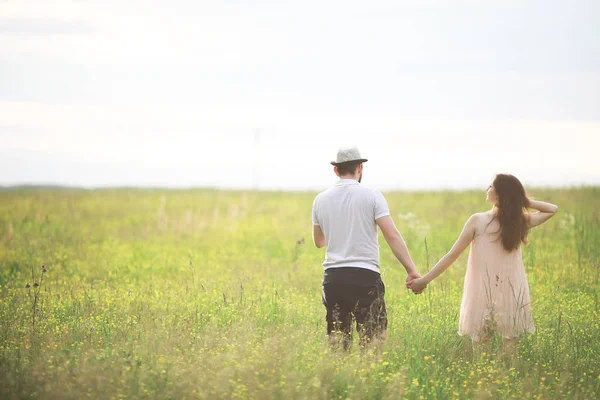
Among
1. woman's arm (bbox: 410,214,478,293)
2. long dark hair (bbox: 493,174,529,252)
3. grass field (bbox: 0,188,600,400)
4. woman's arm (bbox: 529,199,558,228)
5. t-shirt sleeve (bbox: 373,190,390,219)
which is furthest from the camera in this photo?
woman's arm (bbox: 529,199,558,228)

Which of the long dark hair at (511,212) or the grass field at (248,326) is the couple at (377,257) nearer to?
the long dark hair at (511,212)

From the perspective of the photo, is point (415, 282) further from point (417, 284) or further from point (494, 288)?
point (494, 288)

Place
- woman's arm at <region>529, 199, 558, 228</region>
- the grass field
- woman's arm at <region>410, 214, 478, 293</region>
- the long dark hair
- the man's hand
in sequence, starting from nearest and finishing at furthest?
the grass field
the long dark hair
woman's arm at <region>410, 214, 478, 293</region>
woman's arm at <region>529, 199, 558, 228</region>
the man's hand

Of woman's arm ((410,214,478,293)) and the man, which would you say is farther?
woman's arm ((410,214,478,293))

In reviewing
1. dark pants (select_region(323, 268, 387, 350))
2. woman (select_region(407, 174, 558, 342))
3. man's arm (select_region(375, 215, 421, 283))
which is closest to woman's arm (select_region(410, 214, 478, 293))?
woman (select_region(407, 174, 558, 342))

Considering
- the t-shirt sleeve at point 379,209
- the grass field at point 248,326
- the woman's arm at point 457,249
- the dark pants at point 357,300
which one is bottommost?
the grass field at point 248,326

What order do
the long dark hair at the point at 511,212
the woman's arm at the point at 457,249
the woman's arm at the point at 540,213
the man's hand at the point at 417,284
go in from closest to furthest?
the long dark hair at the point at 511,212 → the woman's arm at the point at 457,249 → the woman's arm at the point at 540,213 → the man's hand at the point at 417,284

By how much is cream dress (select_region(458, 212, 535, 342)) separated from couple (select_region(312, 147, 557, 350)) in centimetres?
1

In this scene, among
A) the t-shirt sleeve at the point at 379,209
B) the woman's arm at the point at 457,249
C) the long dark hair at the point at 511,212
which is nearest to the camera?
the t-shirt sleeve at the point at 379,209

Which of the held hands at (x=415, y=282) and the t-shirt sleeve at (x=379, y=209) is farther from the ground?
the t-shirt sleeve at (x=379, y=209)

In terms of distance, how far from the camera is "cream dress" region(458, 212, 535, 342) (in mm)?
6504

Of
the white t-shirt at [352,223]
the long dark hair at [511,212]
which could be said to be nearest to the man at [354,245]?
the white t-shirt at [352,223]

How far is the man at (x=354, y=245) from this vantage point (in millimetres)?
5906

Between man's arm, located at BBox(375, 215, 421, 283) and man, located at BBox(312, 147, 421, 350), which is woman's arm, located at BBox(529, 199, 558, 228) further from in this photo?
man, located at BBox(312, 147, 421, 350)
